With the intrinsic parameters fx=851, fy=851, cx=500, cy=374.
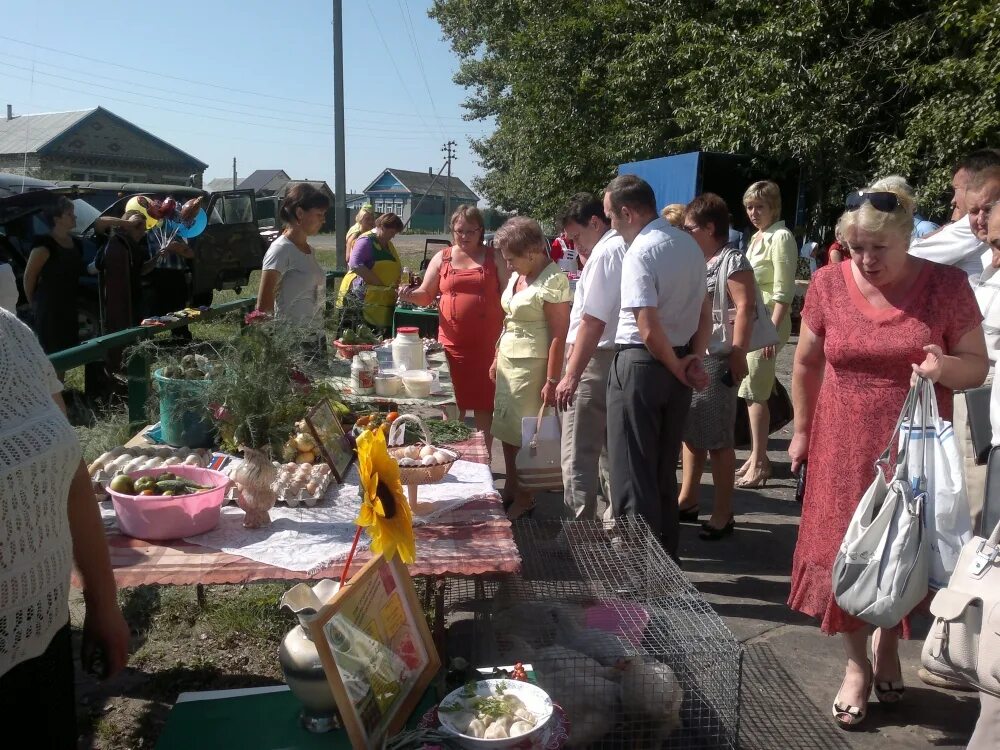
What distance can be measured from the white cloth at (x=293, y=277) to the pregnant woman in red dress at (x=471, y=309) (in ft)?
2.65

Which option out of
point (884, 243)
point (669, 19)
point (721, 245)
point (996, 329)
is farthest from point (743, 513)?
point (669, 19)

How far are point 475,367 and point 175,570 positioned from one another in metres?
2.94

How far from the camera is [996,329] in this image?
→ 300cm

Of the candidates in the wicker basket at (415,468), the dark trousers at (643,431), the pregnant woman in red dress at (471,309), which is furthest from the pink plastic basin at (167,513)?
the pregnant woman in red dress at (471,309)

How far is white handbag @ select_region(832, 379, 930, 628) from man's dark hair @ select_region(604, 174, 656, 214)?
4.92 ft

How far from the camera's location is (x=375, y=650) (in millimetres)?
2049

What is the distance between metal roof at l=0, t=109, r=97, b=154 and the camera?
34.2m

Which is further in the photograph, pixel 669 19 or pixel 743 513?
pixel 669 19

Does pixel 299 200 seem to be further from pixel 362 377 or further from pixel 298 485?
pixel 298 485

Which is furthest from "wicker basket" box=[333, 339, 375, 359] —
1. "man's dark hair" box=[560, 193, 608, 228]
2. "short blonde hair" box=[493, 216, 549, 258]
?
"man's dark hair" box=[560, 193, 608, 228]

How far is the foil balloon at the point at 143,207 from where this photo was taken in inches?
343

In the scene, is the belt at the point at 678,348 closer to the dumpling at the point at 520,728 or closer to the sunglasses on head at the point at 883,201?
the sunglasses on head at the point at 883,201

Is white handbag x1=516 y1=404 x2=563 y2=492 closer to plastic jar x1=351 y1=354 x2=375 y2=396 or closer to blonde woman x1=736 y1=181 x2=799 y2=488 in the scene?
plastic jar x1=351 y1=354 x2=375 y2=396

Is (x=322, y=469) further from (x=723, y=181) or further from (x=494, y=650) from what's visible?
(x=723, y=181)
